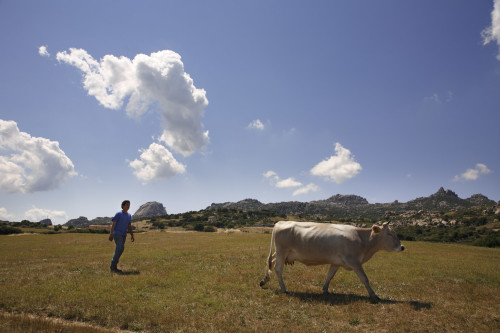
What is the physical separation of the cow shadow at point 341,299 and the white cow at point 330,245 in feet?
1.28

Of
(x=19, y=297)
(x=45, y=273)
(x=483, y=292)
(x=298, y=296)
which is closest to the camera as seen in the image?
(x=19, y=297)

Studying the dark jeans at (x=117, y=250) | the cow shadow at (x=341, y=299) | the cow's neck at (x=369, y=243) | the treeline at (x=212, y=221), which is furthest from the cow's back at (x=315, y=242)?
the treeline at (x=212, y=221)

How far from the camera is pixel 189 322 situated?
7105 mm

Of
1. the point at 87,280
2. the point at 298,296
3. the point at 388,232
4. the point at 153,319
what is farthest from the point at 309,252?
the point at 87,280

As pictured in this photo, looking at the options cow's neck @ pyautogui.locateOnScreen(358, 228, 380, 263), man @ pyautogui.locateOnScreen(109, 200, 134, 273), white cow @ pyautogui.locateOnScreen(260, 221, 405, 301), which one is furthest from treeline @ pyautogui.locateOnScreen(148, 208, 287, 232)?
cow's neck @ pyautogui.locateOnScreen(358, 228, 380, 263)

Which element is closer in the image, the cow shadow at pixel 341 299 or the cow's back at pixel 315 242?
the cow shadow at pixel 341 299

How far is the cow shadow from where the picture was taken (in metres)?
9.26

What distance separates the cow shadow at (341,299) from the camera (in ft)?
30.4

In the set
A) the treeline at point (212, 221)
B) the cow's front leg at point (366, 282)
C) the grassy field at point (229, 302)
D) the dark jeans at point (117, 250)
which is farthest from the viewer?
the treeline at point (212, 221)

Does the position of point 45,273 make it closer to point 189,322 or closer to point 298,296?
point 189,322

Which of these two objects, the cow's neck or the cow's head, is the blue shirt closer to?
the cow's neck

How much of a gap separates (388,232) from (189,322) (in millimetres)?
8332

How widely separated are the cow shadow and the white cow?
0.39m

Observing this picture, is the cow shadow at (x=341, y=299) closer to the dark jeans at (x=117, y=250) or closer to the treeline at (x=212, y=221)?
the dark jeans at (x=117, y=250)
